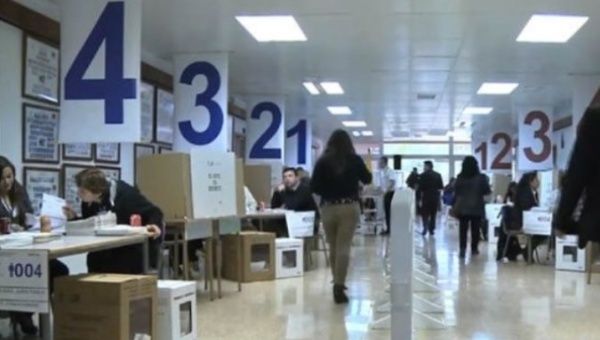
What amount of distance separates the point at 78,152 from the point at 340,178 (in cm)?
278

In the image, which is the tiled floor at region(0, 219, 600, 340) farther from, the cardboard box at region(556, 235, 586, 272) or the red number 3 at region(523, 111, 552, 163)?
the red number 3 at region(523, 111, 552, 163)

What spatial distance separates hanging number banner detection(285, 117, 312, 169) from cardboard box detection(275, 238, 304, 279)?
712 centimetres

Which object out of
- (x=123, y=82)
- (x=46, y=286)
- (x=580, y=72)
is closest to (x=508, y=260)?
(x=580, y=72)

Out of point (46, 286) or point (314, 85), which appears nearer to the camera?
point (46, 286)

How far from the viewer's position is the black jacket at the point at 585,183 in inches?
105

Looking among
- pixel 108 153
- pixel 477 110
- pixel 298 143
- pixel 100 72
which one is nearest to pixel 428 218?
pixel 477 110

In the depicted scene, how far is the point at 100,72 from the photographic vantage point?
5094mm

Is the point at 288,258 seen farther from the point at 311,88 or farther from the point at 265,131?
the point at 265,131

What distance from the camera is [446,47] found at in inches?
318

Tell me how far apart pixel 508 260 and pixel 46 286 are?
763 cm

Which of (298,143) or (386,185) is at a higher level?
(298,143)

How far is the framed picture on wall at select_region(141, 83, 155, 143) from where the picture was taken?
29.2 feet

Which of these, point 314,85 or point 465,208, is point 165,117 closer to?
point 314,85

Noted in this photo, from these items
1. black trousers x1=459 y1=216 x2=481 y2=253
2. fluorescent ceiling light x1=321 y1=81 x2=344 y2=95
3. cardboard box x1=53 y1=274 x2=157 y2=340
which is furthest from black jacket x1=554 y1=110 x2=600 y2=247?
fluorescent ceiling light x1=321 y1=81 x2=344 y2=95
